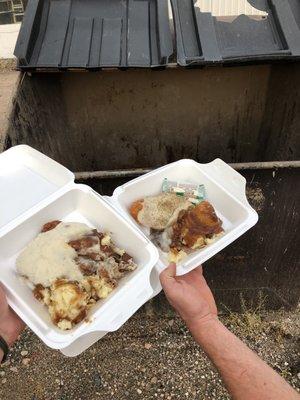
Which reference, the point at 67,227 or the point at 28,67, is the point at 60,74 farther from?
the point at 67,227

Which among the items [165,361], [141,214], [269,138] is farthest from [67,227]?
[269,138]

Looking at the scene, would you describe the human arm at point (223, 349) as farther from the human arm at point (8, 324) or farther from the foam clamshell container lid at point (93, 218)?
the human arm at point (8, 324)

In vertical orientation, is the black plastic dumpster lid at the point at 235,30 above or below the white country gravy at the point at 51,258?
above

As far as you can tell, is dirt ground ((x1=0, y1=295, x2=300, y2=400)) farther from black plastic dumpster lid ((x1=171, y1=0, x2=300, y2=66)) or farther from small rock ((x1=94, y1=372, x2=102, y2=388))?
black plastic dumpster lid ((x1=171, y1=0, x2=300, y2=66))

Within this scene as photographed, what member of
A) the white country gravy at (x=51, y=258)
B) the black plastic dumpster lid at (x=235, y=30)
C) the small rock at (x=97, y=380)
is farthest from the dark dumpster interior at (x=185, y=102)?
the small rock at (x=97, y=380)

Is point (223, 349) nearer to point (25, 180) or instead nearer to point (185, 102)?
point (25, 180)

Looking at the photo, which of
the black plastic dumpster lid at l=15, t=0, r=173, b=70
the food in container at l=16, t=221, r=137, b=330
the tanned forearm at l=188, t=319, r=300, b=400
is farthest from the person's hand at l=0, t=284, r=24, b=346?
the black plastic dumpster lid at l=15, t=0, r=173, b=70
